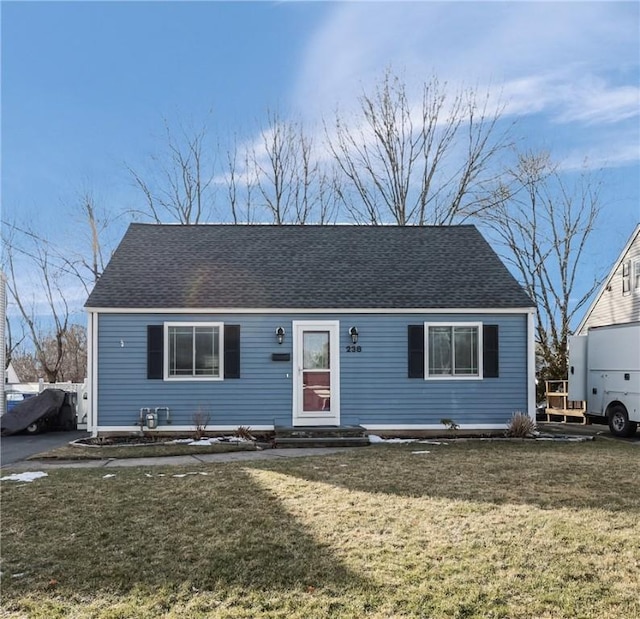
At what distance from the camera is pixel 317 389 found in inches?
491

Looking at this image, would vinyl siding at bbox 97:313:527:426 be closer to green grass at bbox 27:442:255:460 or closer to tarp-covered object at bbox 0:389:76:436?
green grass at bbox 27:442:255:460

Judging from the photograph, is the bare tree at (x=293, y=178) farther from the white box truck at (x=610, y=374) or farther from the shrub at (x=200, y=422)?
the shrub at (x=200, y=422)

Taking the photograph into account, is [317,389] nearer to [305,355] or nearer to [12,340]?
[305,355]

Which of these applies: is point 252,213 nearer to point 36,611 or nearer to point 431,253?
point 431,253

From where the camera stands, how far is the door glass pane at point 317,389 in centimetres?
1245

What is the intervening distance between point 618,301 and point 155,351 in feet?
47.0

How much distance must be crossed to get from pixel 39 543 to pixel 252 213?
2305 centimetres

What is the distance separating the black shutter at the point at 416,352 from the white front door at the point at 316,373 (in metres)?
1.50

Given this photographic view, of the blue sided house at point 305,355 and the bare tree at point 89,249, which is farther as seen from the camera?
the bare tree at point 89,249

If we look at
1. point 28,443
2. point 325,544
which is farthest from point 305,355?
point 325,544

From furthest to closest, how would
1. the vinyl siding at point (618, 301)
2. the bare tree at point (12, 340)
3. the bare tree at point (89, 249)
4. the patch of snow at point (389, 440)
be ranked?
1. the bare tree at point (12, 340)
2. the bare tree at point (89, 249)
3. the vinyl siding at point (618, 301)
4. the patch of snow at point (389, 440)

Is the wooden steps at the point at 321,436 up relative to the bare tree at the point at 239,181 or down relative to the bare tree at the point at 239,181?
down

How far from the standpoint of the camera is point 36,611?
376 centimetres

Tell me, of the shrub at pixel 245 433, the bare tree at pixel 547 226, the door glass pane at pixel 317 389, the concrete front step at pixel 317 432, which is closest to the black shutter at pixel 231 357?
the shrub at pixel 245 433
